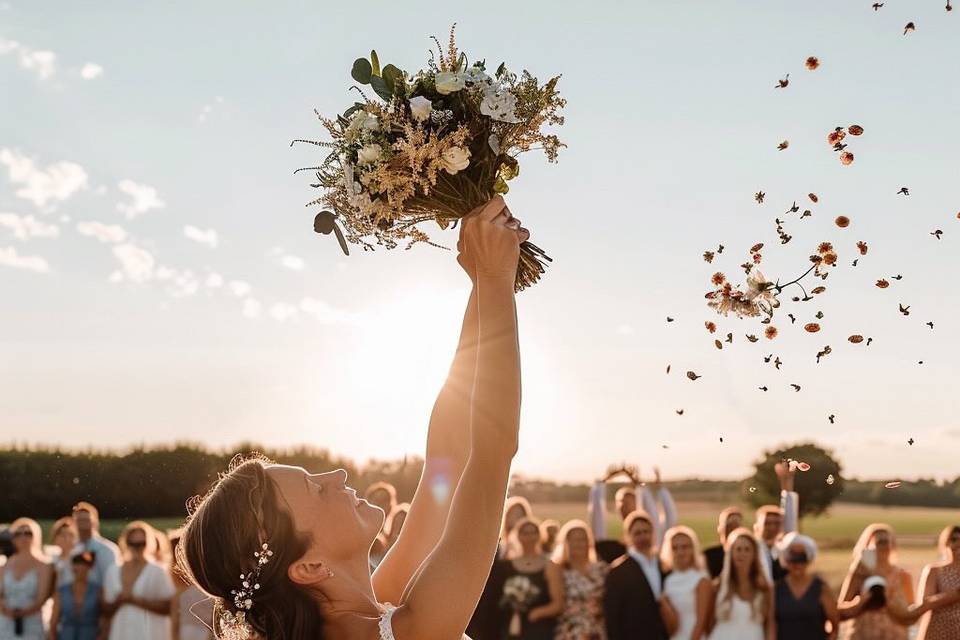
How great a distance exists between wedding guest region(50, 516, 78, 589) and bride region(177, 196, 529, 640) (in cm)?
888

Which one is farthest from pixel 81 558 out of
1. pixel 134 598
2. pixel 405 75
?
pixel 405 75

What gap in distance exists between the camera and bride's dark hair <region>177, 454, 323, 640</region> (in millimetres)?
2498

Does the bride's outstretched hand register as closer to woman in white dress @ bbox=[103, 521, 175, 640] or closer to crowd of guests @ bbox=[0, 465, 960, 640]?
crowd of guests @ bbox=[0, 465, 960, 640]

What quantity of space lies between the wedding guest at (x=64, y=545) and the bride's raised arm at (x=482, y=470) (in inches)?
380

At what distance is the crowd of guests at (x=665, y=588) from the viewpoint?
9.16 metres

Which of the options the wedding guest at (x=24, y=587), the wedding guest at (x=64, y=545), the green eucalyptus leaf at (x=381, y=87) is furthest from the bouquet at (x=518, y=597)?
the green eucalyptus leaf at (x=381, y=87)

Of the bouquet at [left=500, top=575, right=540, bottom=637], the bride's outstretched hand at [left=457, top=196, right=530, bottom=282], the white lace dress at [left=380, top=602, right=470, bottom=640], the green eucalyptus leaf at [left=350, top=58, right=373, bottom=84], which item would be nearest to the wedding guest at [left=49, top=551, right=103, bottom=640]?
the bouquet at [left=500, top=575, right=540, bottom=637]

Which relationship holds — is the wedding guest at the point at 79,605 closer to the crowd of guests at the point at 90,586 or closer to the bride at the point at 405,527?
the crowd of guests at the point at 90,586

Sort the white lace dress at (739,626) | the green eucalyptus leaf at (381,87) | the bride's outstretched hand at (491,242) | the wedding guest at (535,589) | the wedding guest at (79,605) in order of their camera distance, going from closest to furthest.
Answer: the bride's outstretched hand at (491,242)
the green eucalyptus leaf at (381,87)
the white lace dress at (739,626)
the wedding guest at (535,589)
the wedding guest at (79,605)

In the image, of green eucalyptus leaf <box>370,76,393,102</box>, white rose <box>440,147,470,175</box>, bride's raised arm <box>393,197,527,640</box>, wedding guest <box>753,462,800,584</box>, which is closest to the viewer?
bride's raised arm <box>393,197,527,640</box>

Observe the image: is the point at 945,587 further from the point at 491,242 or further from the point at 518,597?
the point at 491,242

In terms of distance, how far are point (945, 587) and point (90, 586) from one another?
7886 mm

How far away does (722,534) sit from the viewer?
33.8 feet

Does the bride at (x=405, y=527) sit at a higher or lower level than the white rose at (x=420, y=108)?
lower
